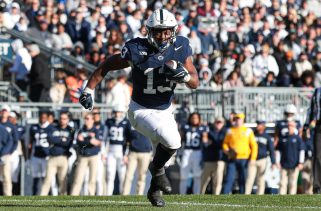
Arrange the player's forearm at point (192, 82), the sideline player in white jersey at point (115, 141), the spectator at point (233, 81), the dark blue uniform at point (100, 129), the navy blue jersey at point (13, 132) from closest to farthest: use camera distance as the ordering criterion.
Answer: the player's forearm at point (192, 82) < the navy blue jersey at point (13, 132) < the dark blue uniform at point (100, 129) < the sideline player in white jersey at point (115, 141) < the spectator at point (233, 81)

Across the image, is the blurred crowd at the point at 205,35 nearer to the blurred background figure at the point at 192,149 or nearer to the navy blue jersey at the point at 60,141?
the blurred background figure at the point at 192,149

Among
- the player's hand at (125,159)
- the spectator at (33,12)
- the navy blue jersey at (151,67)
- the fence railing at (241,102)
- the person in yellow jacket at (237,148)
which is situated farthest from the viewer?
the spectator at (33,12)

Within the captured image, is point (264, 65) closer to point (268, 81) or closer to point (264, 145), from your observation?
point (268, 81)

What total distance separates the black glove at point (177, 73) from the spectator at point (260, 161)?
9471mm

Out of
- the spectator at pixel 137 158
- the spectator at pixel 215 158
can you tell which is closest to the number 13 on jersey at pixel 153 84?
the spectator at pixel 137 158

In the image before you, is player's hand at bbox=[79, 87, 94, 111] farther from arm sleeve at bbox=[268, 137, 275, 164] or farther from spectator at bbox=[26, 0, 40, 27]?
spectator at bbox=[26, 0, 40, 27]

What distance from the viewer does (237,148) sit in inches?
746

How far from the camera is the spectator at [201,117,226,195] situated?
19.2m

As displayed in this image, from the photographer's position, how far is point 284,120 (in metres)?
19.8

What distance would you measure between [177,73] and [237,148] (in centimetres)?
940

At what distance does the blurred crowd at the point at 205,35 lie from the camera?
21.7 meters

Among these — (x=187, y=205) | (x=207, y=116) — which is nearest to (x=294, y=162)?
(x=207, y=116)

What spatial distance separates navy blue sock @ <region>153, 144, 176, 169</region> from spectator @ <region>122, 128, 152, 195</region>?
26.7ft

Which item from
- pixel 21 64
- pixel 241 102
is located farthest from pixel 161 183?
pixel 241 102
